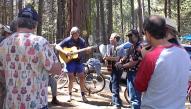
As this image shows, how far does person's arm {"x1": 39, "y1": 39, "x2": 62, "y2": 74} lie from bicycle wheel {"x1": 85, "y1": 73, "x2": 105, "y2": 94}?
351 inches

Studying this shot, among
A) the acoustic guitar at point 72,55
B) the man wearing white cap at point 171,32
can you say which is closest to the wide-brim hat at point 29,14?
the man wearing white cap at point 171,32

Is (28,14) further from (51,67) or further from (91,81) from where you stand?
(91,81)

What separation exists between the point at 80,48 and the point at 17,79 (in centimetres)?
670

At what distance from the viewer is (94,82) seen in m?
14.1

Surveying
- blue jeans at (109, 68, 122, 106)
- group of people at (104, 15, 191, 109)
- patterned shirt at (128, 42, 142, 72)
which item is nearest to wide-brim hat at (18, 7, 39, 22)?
group of people at (104, 15, 191, 109)

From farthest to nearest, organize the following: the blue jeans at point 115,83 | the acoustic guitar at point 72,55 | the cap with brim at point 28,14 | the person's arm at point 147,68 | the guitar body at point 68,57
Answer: the guitar body at point 68,57
the acoustic guitar at point 72,55
the blue jeans at point 115,83
the cap with brim at point 28,14
the person's arm at point 147,68

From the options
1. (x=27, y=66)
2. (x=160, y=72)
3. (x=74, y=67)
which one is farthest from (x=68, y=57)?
(x=160, y=72)

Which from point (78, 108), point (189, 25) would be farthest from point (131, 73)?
point (189, 25)

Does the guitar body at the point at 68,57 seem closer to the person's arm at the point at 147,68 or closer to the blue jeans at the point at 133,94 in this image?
the blue jeans at the point at 133,94

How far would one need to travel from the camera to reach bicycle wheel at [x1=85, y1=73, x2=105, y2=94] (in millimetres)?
14054

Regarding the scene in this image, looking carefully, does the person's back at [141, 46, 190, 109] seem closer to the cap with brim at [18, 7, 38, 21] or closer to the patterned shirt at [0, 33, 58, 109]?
the patterned shirt at [0, 33, 58, 109]

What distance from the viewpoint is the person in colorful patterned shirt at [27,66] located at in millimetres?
4906

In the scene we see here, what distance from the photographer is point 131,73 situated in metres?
9.22

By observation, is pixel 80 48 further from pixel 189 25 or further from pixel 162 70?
pixel 189 25
